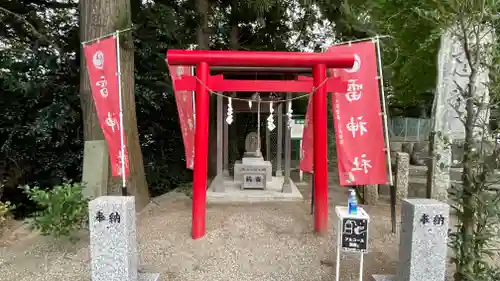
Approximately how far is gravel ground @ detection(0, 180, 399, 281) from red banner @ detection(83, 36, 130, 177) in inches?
49.3

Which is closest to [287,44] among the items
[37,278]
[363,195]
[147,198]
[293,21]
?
[293,21]

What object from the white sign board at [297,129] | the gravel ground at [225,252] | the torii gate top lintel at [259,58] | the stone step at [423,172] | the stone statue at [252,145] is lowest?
the gravel ground at [225,252]

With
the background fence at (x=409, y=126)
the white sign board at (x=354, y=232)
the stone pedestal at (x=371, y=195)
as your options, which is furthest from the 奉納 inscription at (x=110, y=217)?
the background fence at (x=409, y=126)

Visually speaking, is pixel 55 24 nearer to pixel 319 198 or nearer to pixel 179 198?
pixel 179 198

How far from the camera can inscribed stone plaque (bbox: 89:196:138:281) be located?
303 cm

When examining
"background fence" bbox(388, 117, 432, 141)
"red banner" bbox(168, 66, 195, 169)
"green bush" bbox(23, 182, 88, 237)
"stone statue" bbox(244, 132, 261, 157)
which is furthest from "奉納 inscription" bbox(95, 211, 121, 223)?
"background fence" bbox(388, 117, 432, 141)

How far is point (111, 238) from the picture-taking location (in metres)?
3.04

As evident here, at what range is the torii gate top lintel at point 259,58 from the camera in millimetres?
4316

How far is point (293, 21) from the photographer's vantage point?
30.8ft

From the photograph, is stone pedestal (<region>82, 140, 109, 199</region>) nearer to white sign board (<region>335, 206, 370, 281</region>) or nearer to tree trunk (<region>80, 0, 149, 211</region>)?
tree trunk (<region>80, 0, 149, 211</region>)

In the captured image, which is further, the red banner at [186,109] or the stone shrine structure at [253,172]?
the stone shrine structure at [253,172]

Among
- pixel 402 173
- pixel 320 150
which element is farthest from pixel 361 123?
pixel 402 173

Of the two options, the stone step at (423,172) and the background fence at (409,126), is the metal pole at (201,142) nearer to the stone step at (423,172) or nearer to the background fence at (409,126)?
the stone step at (423,172)

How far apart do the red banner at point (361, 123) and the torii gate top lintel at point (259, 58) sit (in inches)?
9.9
